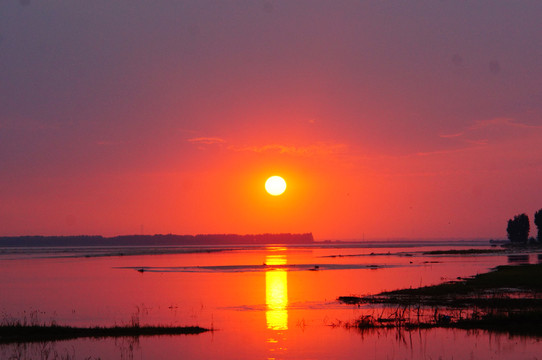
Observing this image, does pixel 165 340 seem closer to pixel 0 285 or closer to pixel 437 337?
pixel 437 337

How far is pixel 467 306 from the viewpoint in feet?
141

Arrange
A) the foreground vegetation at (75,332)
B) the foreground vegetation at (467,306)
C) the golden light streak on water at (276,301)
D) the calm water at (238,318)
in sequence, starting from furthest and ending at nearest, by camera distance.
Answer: the golden light streak on water at (276,301)
the foreground vegetation at (467,306)
the foreground vegetation at (75,332)
the calm water at (238,318)

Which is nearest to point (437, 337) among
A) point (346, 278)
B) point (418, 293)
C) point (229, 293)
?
point (418, 293)

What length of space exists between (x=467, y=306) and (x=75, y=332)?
2678 centimetres

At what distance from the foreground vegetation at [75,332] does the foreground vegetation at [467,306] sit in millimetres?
11143

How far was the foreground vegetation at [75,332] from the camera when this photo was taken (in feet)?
113

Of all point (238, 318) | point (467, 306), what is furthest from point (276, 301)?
point (467, 306)

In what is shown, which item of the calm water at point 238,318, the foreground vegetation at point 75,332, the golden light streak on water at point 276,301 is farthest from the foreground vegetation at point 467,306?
the foreground vegetation at point 75,332

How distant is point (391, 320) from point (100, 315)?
2218 centimetres

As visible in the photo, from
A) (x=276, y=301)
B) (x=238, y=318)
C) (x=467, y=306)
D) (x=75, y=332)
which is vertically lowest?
(x=238, y=318)

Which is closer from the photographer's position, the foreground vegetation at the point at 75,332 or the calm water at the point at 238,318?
the calm water at the point at 238,318

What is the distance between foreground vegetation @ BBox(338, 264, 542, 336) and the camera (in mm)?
35500

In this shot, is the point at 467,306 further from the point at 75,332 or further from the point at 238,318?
the point at 75,332

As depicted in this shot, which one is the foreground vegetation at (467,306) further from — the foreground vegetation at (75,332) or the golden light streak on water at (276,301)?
the foreground vegetation at (75,332)
